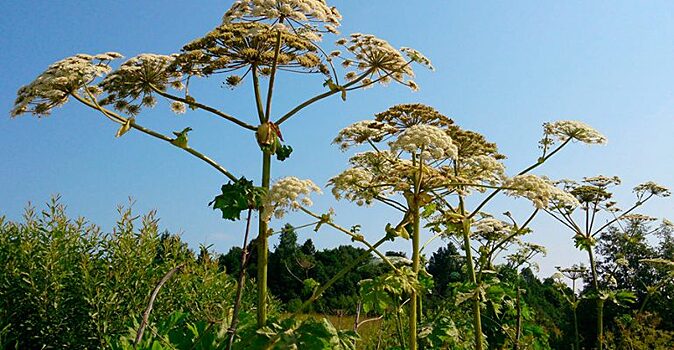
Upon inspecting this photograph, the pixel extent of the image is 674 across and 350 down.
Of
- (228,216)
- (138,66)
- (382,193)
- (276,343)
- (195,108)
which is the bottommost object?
(276,343)

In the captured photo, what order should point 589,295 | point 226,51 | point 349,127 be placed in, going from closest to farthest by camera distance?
1. point 226,51
2. point 349,127
3. point 589,295

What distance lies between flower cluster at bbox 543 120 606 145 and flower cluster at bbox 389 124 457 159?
2.05m

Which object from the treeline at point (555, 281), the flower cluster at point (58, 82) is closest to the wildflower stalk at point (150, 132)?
the flower cluster at point (58, 82)

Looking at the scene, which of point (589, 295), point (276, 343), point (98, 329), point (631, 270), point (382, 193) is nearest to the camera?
point (276, 343)

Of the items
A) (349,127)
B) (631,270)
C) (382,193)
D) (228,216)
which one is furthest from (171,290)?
(631,270)

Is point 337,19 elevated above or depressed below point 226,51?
above

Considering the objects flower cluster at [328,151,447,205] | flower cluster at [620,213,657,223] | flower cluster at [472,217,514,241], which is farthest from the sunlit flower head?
flower cluster at [328,151,447,205]

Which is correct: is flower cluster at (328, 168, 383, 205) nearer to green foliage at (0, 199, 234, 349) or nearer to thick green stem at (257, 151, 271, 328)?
thick green stem at (257, 151, 271, 328)

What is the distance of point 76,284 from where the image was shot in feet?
27.1

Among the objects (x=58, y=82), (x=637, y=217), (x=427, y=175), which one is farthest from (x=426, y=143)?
(x=637, y=217)

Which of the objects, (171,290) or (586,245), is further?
(171,290)

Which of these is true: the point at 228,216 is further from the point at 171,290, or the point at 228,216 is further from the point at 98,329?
the point at 171,290

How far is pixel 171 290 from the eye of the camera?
884 centimetres

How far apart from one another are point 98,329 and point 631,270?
43.9 ft
